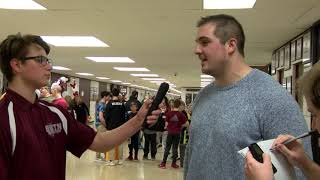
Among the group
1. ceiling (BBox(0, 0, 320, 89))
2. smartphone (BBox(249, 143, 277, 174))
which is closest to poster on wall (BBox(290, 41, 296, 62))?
ceiling (BBox(0, 0, 320, 89))

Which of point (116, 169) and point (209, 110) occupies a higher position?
point (209, 110)

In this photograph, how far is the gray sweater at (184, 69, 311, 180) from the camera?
5.53 ft

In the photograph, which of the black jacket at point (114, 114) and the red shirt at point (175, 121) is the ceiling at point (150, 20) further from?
the red shirt at point (175, 121)

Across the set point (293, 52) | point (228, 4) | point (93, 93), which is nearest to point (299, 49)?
point (293, 52)

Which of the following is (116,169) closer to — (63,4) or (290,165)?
(63,4)

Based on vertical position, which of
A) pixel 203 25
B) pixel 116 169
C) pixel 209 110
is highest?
pixel 203 25

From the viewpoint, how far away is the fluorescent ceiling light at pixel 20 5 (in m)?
5.13

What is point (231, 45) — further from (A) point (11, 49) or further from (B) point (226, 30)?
(A) point (11, 49)

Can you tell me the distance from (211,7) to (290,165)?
403cm

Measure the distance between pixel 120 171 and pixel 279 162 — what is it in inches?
247

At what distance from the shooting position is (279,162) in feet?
4.63

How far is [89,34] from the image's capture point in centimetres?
743

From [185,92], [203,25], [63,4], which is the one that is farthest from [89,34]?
[185,92]

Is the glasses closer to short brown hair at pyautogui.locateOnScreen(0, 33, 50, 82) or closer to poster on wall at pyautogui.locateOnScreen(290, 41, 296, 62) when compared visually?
short brown hair at pyautogui.locateOnScreen(0, 33, 50, 82)
